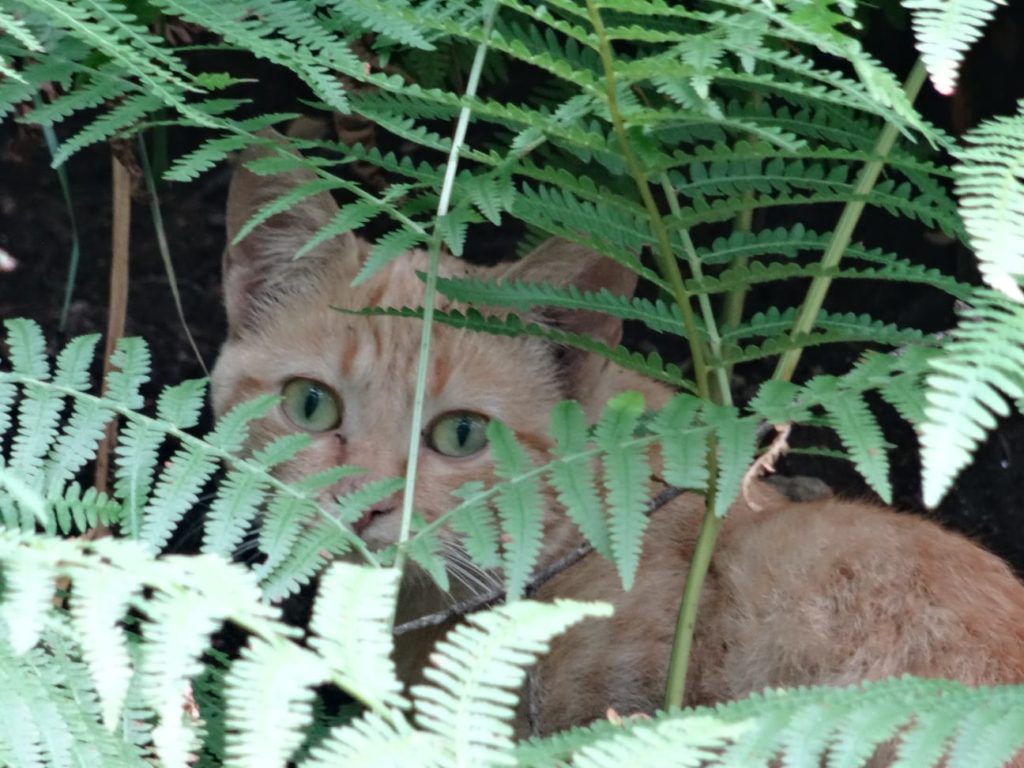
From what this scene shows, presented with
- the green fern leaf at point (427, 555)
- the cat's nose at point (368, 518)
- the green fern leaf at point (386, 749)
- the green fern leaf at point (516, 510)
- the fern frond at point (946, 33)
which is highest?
the fern frond at point (946, 33)

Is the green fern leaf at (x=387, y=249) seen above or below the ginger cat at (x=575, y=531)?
above

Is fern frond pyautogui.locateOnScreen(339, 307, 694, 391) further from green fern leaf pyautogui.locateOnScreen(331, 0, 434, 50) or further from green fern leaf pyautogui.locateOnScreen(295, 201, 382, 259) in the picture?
green fern leaf pyautogui.locateOnScreen(331, 0, 434, 50)

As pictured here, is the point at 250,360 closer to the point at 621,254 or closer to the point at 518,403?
the point at 518,403

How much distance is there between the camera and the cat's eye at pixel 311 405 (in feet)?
9.64

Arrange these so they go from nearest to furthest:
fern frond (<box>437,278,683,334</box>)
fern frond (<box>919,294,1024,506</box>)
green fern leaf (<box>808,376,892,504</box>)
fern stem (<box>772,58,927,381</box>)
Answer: fern frond (<box>919,294,1024,506</box>)
green fern leaf (<box>808,376,892,504</box>)
fern frond (<box>437,278,683,334</box>)
fern stem (<box>772,58,927,381</box>)

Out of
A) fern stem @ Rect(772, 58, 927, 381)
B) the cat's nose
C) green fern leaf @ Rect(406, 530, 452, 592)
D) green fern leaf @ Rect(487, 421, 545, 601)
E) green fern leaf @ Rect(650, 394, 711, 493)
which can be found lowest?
the cat's nose

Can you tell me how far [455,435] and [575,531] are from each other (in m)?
0.36

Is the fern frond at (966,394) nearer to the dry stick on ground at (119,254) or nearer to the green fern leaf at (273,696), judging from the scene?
the green fern leaf at (273,696)

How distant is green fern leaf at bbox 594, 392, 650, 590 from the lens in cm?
163

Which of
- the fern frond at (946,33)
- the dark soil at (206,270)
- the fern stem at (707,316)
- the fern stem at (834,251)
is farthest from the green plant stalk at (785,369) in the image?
the dark soil at (206,270)

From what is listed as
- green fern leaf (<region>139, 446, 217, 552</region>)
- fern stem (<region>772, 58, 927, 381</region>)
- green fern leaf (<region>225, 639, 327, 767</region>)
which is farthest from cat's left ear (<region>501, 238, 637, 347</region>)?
green fern leaf (<region>225, 639, 327, 767</region>)

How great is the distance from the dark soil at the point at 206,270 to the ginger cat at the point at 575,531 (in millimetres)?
1269

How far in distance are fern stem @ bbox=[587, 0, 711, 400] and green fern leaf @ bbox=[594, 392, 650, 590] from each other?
146 millimetres

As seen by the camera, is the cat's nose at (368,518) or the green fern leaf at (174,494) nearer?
the green fern leaf at (174,494)
